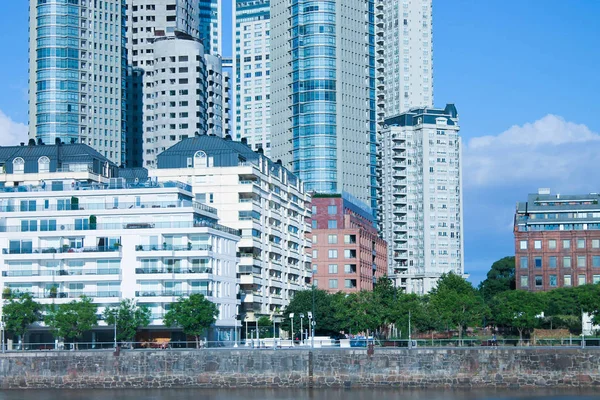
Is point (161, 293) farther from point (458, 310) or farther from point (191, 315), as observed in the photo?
point (458, 310)

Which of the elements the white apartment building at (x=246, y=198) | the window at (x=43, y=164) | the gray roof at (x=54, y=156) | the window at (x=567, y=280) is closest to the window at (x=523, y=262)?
the window at (x=567, y=280)

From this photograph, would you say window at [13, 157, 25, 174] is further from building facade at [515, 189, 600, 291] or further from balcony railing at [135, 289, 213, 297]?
building facade at [515, 189, 600, 291]

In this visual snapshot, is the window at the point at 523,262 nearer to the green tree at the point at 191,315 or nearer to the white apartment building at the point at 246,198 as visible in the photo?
the white apartment building at the point at 246,198

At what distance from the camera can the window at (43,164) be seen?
168 m

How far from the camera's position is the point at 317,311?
159m

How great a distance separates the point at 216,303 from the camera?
14175cm

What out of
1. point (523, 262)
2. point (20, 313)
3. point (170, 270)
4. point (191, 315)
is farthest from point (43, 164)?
point (523, 262)

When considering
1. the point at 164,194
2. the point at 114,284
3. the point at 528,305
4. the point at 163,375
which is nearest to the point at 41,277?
the point at 114,284

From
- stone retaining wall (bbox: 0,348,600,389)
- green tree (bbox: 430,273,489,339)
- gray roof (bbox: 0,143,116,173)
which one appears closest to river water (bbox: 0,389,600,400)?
stone retaining wall (bbox: 0,348,600,389)

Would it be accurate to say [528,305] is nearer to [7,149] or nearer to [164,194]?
[164,194]

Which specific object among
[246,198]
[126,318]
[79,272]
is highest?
[246,198]

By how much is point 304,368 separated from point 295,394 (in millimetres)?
6284

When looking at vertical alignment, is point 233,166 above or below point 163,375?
above

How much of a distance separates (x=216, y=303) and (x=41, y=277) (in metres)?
21.9
